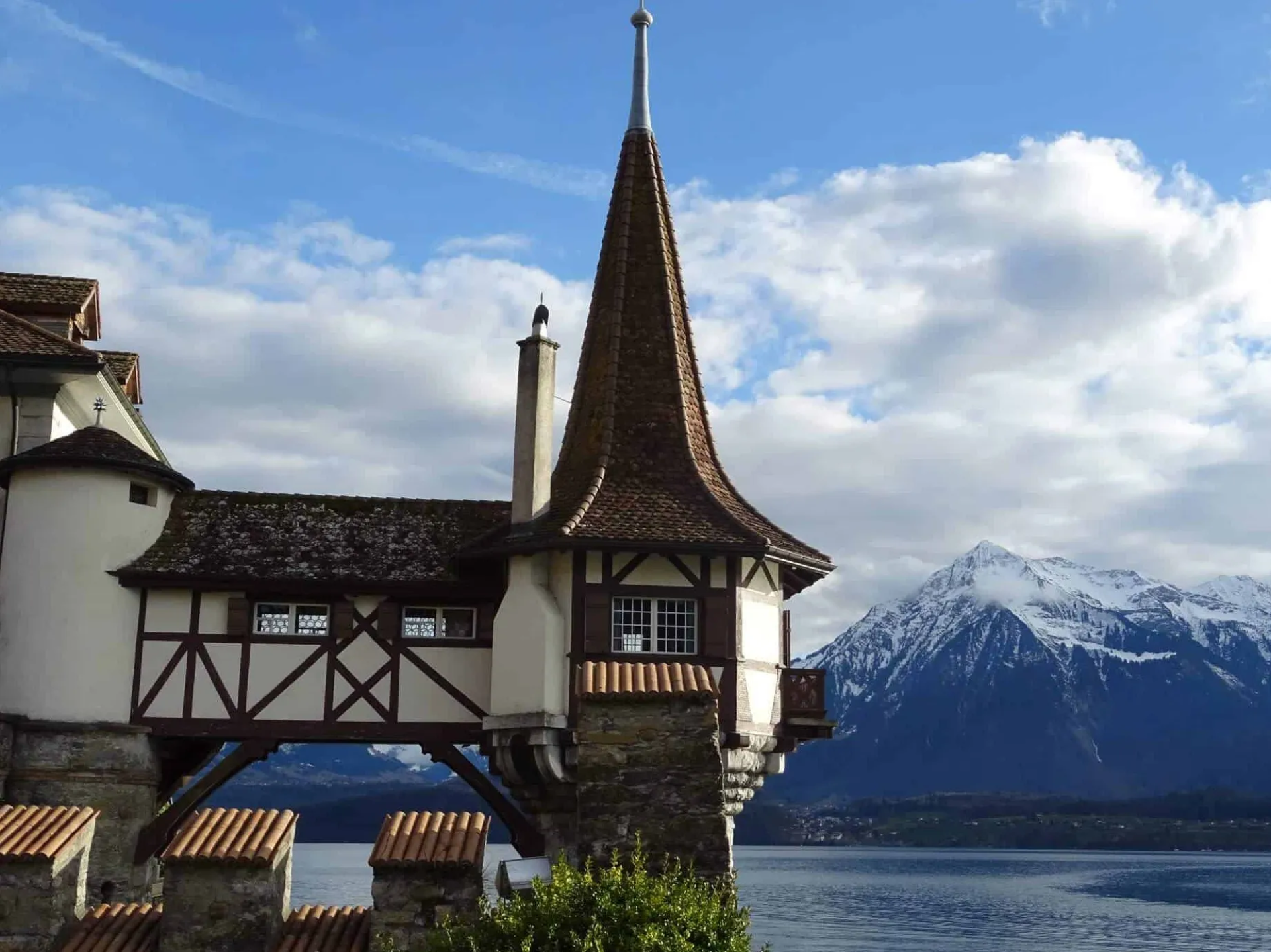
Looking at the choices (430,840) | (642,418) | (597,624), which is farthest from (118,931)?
(642,418)

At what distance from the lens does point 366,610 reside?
78.4ft

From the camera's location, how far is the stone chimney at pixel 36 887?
531 inches

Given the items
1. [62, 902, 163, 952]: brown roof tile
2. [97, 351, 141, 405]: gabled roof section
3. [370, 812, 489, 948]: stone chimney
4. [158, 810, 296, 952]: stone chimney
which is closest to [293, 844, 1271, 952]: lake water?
[97, 351, 141, 405]: gabled roof section

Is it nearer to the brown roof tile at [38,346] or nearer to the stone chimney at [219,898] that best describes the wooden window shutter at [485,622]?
the brown roof tile at [38,346]

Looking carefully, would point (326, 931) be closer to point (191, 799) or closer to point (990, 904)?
point (191, 799)

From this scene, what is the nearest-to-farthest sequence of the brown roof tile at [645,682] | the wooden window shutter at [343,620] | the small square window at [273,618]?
the brown roof tile at [645,682] → the wooden window shutter at [343,620] → the small square window at [273,618]

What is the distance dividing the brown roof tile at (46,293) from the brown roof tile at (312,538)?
17.4ft

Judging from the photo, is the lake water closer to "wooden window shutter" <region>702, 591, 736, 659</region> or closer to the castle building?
the castle building

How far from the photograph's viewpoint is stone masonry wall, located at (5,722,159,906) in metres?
22.5

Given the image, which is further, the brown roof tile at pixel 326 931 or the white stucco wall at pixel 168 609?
the white stucco wall at pixel 168 609

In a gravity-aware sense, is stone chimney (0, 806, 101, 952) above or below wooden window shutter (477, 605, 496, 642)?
below

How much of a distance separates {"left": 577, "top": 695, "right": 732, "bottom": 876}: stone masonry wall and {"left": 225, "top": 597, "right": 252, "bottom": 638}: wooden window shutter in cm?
1103

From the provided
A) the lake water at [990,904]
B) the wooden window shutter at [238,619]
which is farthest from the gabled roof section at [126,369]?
the lake water at [990,904]

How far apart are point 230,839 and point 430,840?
185 centimetres
